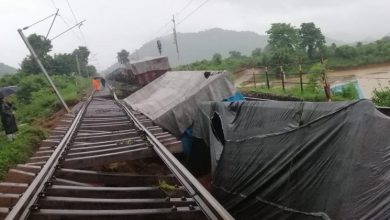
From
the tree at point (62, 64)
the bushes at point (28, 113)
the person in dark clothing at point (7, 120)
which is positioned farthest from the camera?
the tree at point (62, 64)

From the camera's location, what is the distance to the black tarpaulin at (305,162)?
340 cm

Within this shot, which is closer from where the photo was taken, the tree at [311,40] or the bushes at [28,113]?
the bushes at [28,113]

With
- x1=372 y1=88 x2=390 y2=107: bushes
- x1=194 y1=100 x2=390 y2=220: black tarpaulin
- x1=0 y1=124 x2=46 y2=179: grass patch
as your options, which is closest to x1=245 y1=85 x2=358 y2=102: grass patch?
x1=372 y1=88 x2=390 y2=107: bushes

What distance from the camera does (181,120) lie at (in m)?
9.15

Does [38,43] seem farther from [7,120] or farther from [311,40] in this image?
[7,120]

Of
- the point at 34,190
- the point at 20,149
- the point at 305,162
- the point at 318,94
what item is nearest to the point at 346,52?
the point at 318,94

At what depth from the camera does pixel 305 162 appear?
13.9 feet

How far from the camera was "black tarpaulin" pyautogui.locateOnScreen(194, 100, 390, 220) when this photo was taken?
3.40 m

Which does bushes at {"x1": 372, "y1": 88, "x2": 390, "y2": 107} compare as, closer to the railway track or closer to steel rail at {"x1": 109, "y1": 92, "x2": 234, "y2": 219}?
the railway track

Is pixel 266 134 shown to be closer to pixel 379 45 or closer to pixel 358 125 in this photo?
pixel 358 125

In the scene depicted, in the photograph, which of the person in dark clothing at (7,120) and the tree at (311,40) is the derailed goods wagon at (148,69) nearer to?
the person in dark clothing at (7,120)

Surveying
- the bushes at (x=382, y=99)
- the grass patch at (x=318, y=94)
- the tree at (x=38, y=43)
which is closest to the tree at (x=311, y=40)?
the grass patch at (x=318, y=94)

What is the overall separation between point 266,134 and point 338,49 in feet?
119

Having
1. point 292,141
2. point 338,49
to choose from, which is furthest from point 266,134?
point 338,49
